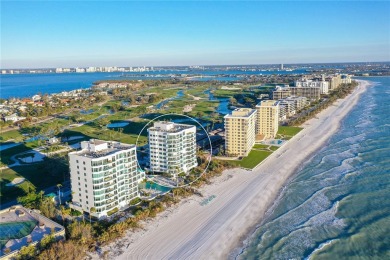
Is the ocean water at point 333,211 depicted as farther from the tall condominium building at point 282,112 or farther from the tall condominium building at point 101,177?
the tall condominium building at point 282,112

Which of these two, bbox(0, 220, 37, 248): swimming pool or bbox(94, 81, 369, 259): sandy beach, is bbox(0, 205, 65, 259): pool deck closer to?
bbox(0, 220, 37, 248): swimming pool

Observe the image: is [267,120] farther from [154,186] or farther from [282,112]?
[154,186]

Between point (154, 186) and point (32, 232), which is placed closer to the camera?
point (32, 232)

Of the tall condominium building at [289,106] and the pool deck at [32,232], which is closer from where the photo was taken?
the pool deck at [32,232]

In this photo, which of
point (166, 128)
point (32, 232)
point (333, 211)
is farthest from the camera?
point (166, 128)

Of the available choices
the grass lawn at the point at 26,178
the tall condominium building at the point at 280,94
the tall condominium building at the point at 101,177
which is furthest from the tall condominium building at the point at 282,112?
the tall condominium building at the point at 101,177

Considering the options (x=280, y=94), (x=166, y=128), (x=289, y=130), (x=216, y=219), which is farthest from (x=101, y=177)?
(x=280, y=94)

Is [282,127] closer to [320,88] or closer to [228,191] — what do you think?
[228,191]
